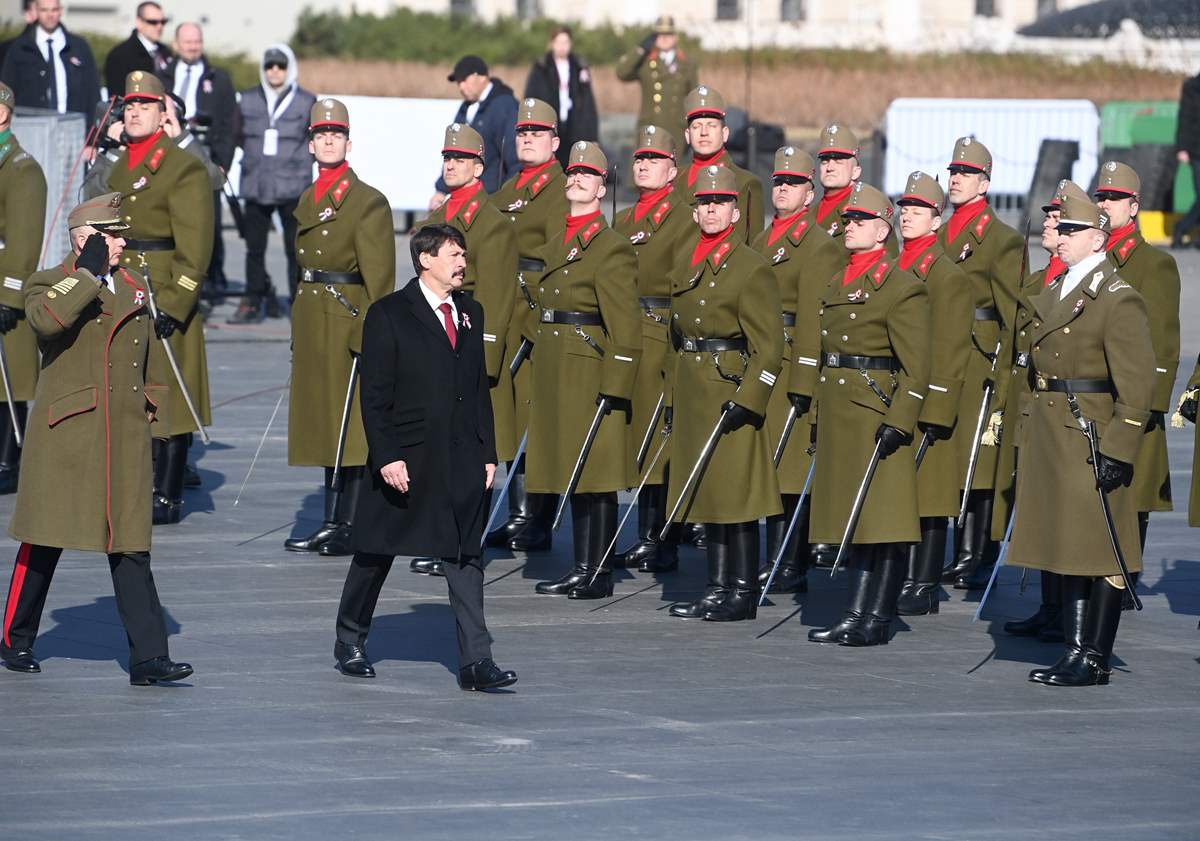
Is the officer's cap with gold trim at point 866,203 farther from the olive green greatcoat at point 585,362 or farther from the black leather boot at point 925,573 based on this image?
the black leather boot at point 925,573

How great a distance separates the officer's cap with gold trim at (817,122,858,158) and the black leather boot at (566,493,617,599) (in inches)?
69.9

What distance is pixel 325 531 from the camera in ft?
36.9

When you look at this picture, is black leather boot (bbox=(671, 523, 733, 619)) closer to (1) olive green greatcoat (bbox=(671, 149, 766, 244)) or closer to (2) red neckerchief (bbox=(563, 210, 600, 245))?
(2) red neckerchief (bbox=(563, 210, 600, 245))

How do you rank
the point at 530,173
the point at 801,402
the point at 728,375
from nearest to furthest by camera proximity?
the point at 728,375 → the point at 801,402 → the point at 530,173

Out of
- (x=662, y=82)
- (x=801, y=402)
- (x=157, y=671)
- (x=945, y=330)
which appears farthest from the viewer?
(x=662, y=82)

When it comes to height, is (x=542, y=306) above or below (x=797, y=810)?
above

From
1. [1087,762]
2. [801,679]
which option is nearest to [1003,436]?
[801,679]

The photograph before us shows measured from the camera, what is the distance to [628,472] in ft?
34.4

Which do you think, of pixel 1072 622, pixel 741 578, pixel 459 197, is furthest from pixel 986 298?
pixel 459 197

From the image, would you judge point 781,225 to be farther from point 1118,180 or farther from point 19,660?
point 19,660

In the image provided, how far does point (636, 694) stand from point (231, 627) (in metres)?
1.86

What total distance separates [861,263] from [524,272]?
231 cm

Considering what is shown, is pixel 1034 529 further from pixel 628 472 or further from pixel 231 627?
pixel 231 627

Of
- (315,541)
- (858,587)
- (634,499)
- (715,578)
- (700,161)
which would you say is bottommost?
(315,541)
